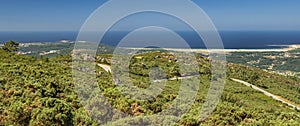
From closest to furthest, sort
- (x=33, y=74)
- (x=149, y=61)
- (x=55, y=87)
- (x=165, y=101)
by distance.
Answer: (x=165, y=101), (x=55, y=87), (x=33, y=74), (x=149, y=61)

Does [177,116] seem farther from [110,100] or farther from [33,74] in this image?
[33,74]

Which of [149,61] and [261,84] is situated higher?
[149,61]

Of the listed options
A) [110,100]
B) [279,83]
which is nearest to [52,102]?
[110,100]

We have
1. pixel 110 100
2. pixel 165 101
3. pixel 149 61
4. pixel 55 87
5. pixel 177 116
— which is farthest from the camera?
pixel 149 61

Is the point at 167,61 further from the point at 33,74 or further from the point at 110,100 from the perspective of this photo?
the point at 110,100

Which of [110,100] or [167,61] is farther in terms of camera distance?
[167,61]

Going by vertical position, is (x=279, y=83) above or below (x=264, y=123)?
below

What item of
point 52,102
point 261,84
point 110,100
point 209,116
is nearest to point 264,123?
point 209,116

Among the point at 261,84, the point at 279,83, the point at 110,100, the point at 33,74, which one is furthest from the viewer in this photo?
the point at 279,83

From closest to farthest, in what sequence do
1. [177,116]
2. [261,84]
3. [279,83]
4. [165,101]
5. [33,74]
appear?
[177,116] < [165,101] < [33,74] < [261,84] < [279,83]
